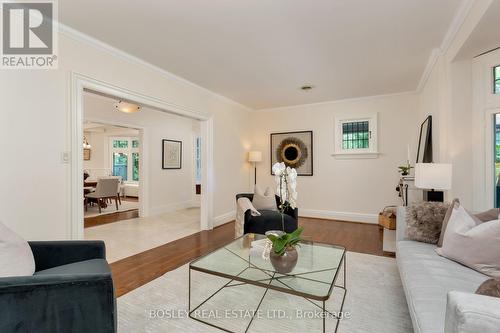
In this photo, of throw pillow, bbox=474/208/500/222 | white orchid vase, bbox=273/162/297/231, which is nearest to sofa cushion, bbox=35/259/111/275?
white orchid vase, bbox=273/162/297/231

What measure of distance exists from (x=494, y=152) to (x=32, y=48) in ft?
14.5

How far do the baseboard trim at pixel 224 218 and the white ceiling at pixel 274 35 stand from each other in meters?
2.47

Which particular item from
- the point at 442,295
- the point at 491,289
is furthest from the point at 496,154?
the point at 491,289

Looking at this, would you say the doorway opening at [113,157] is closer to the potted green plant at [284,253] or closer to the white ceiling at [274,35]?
the white ceiling at [274,35]

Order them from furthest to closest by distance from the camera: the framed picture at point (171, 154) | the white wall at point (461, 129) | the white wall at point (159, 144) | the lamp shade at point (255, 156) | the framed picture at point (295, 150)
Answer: the framed picture at point (171, 154) < the lamp shade at point (255, 156) < the framed picture at point (295, 150) < the white wall at point (159, 144) < the white wall at point (461, 129)

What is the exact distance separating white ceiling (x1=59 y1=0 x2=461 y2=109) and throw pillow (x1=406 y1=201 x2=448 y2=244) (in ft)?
5.58

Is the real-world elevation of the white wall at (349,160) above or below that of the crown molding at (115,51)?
below

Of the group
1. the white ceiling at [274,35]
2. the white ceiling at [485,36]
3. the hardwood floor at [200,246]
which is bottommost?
the hardwood floor at [200,246]

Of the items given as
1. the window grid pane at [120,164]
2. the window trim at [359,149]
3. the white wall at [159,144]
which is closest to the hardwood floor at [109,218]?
the white wall at [159,144]

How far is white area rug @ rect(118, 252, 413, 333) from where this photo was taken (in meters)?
1.73

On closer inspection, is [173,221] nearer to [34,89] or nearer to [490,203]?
[34,89]

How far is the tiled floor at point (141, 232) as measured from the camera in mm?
3377

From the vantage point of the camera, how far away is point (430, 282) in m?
1.47

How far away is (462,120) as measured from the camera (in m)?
2.50
